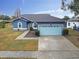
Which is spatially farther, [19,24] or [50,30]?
[19,24]

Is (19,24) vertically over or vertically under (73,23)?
under

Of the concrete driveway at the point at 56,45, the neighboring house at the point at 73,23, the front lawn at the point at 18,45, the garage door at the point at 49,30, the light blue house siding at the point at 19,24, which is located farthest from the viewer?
the neighboring house at the point at 73,23

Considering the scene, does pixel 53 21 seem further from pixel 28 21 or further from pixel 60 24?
pixel 28 21

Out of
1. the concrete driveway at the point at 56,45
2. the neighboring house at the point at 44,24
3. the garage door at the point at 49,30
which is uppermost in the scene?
the neighboring house at the point at 44,24

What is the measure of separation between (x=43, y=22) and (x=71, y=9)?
10591mm

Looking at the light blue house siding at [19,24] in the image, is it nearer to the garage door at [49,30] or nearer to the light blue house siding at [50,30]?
the light blue house siding at [50,30]

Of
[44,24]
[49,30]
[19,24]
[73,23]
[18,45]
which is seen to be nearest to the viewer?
[18,45]

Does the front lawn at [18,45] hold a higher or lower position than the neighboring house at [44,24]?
lower

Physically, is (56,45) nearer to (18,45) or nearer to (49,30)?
(18,45)

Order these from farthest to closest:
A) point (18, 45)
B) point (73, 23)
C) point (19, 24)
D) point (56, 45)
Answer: point (73, 23) → point (19, 24) → point (56, 45) → point (18, 45)

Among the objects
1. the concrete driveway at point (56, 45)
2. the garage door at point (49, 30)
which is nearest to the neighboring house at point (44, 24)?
the garage door at point (49, 30)

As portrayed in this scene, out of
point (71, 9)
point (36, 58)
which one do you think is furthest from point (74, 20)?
point (36, 58)

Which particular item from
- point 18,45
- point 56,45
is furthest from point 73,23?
point 18,45

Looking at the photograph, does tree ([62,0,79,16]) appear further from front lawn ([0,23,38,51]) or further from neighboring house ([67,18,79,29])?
neighboring house ([67,18,79,29])
